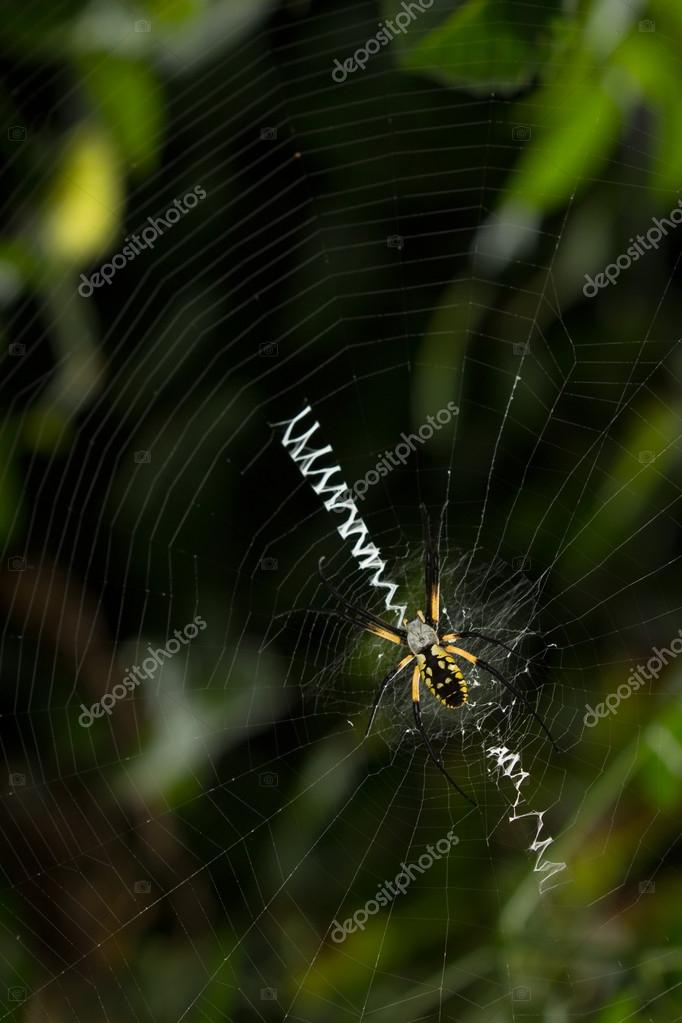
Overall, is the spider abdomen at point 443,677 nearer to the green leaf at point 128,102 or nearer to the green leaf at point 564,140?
the green leaf at point 564,140

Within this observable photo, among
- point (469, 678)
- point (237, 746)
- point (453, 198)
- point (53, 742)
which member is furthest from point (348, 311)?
point (469, 678)

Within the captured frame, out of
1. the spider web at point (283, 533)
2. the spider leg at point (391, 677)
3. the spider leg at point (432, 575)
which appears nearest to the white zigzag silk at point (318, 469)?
the spider web at point (283, 533)

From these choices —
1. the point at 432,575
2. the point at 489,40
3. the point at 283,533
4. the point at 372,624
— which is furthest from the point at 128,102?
the point at 372,624

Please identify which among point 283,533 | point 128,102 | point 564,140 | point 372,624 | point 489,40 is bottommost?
point 372,624

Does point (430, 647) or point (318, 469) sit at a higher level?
point (318, 469)

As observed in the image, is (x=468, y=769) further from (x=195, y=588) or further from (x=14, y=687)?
(x=14, y=687)

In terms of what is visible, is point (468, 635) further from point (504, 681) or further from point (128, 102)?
point (128, 102)
